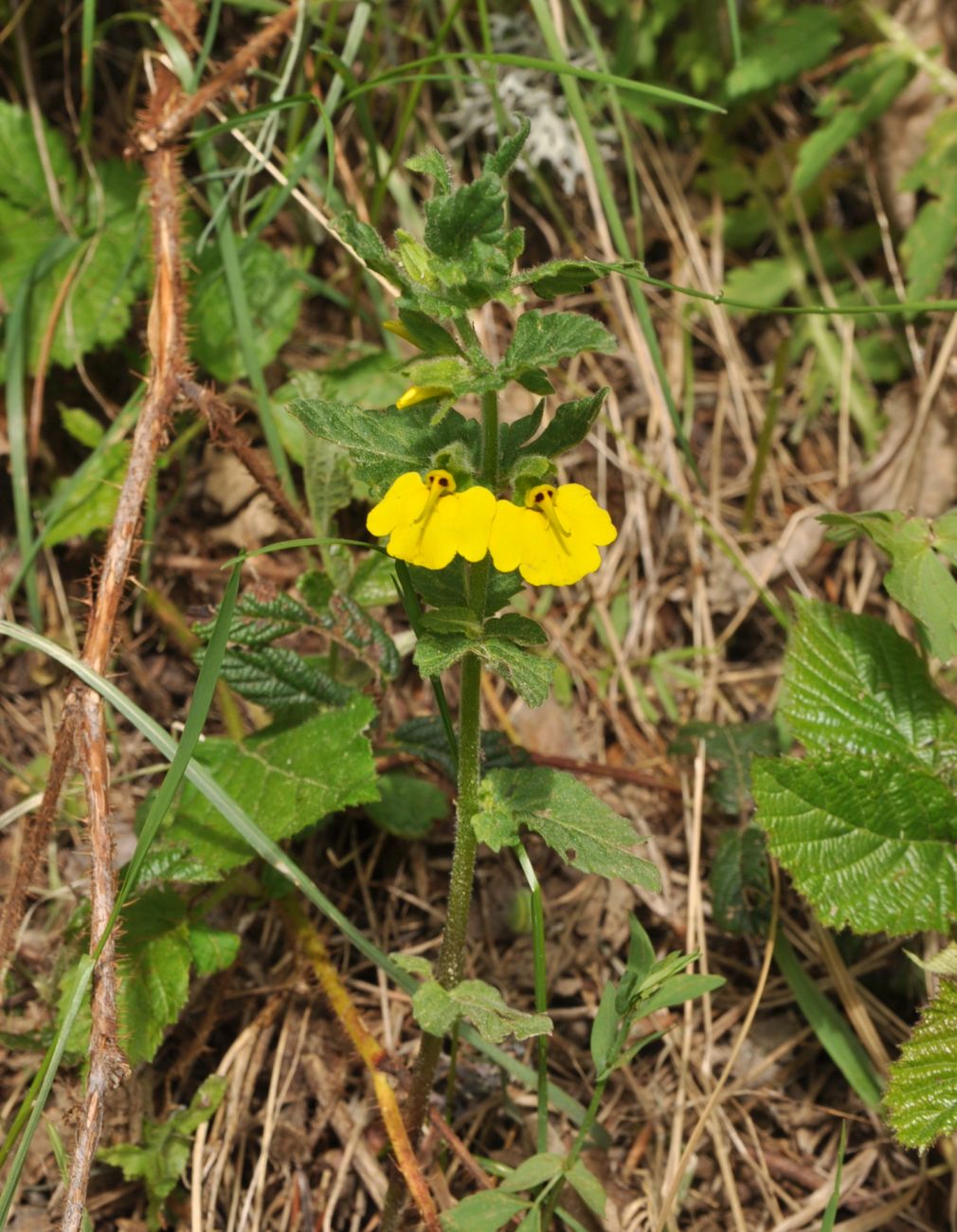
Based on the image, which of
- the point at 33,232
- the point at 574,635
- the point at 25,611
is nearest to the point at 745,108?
the point at 574,635

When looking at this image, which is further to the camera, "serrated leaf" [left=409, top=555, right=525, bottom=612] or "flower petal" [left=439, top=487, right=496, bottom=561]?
"serrated leaf" [left=409, top=555, right=525, bottom=612]

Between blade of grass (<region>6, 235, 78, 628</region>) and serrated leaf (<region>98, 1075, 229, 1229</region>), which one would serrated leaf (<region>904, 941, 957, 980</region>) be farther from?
blade of grass (<region>6, 235, 78, 628</region>)

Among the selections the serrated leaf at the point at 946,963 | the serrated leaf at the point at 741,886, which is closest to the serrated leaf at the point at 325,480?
the serrated leaf at the point at 741,886

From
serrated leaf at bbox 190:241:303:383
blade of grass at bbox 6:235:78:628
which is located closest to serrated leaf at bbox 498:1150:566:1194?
blade of grass at bbox 6:235:78:628

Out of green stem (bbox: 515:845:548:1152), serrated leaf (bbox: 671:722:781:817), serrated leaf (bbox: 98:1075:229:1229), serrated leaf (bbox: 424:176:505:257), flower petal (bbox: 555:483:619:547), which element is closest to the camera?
serrated leaf (bbox: 424:176:505:257)

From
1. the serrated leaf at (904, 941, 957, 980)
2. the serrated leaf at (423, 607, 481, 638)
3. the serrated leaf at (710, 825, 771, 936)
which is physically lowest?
A: the serrated leaf at (710, 825, 771, 936)

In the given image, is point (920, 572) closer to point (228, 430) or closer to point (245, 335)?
point (228, 430)

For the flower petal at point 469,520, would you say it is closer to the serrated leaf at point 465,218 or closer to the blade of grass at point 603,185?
the serrated leaf at point 465,218
